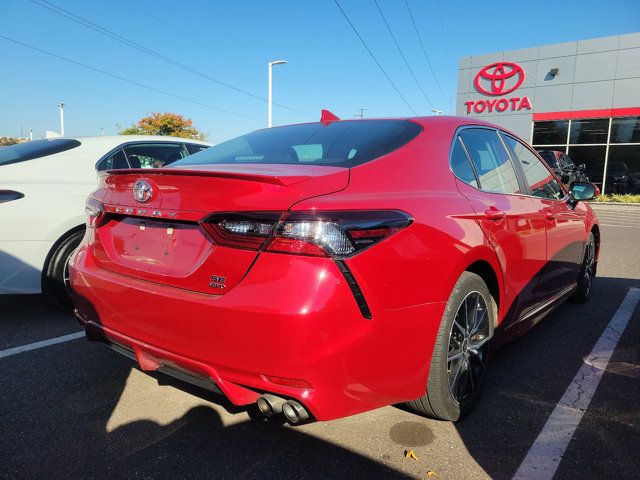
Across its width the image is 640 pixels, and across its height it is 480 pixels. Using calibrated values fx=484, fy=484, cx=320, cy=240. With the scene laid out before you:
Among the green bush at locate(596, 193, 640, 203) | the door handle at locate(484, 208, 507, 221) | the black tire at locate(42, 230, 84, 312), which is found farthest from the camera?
the green bush at locate(596, 193, 640, 203)

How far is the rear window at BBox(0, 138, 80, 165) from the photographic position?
12.9ft

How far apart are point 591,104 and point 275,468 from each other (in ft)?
76.4

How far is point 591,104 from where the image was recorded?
20.9 meters

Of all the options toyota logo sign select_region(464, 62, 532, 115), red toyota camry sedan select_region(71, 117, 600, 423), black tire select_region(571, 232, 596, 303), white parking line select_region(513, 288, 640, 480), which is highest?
toyota logo sign select_region(464, 62, 532, 115)

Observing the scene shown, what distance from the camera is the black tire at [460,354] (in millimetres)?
2219

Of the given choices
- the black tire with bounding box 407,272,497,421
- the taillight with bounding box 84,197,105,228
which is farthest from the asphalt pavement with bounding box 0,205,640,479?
the taillight with bounding box 84,197,105,228

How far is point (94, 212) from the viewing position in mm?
2494

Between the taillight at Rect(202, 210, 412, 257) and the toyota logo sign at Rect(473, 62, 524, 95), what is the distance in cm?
2328

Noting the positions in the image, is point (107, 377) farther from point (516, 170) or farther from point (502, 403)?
point (516, 170)

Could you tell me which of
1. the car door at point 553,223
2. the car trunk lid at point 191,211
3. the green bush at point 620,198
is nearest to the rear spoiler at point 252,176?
the car trunk lid at point 191,211

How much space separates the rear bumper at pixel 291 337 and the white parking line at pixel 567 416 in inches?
23.9

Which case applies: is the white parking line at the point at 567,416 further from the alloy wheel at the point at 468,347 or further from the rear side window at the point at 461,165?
the rear side window at the point at 461,165

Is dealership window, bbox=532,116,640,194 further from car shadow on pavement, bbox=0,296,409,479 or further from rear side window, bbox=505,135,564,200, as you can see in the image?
car shadow on pavement, bbox=0,296,409,479

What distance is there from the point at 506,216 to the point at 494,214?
6.7 inches
